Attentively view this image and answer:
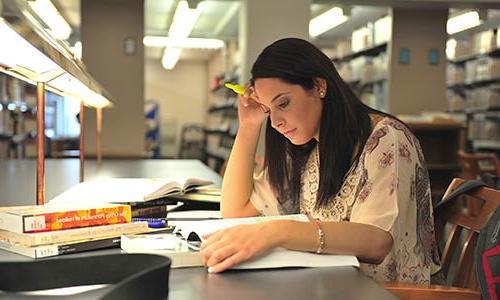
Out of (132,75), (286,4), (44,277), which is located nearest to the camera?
(44,277)

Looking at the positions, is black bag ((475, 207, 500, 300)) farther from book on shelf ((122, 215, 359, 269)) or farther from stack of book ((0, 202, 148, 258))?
stack of book ((0, 202, 148, 258))

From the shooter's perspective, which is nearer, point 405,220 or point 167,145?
point 405,220

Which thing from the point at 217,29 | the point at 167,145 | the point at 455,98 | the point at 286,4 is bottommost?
the point at 167,145

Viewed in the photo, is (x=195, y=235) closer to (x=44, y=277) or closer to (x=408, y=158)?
(x=44, y=277)

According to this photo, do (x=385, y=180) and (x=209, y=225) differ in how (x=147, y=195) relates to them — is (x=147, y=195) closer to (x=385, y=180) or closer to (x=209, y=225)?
(x=209, y=225)

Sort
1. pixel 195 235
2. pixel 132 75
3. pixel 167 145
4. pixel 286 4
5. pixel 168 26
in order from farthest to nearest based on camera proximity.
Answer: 1. pixel 167 145
2. pixel 168 26
3. pixel 132 75
4. pixel 286 4
5. pixel 195 235

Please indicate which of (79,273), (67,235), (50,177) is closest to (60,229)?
(67,235)

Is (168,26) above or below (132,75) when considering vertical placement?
above

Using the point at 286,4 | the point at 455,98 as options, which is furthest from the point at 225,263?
the point at 455,98

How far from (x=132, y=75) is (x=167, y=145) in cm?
837

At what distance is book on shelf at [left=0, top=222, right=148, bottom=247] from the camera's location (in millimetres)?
986

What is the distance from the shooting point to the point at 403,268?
1.31m

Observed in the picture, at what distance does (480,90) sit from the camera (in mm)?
8305

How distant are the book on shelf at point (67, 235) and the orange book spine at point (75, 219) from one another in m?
0.01
